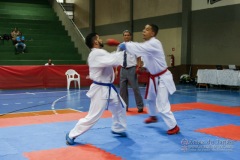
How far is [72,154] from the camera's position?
14.9 feet

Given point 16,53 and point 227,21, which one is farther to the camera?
point 16,53

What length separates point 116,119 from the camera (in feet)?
18.2

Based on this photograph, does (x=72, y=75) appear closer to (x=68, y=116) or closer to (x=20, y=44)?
(x=20, y=44)

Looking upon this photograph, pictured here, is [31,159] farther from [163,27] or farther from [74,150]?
[163,27]

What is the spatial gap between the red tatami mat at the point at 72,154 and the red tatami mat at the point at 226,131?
213 cm

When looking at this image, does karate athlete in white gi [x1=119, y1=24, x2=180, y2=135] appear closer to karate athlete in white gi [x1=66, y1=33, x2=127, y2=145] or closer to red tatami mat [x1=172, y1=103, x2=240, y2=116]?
karate athlete in white gi [x1=66, y1=33, x2=127, y2=145]

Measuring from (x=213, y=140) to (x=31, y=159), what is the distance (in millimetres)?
2808

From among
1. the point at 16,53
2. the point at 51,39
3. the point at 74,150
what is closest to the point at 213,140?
the point at 74,150

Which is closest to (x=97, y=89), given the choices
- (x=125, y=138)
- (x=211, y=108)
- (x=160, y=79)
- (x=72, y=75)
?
(x=125, y=138)

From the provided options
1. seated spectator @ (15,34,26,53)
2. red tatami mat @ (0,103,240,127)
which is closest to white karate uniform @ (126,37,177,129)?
red tatami mat @ (0,103,240,127)

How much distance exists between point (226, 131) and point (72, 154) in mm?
2897

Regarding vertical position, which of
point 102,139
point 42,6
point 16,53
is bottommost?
point 102,139

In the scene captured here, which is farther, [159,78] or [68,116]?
[68,116]

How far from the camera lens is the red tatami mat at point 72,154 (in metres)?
4.37
